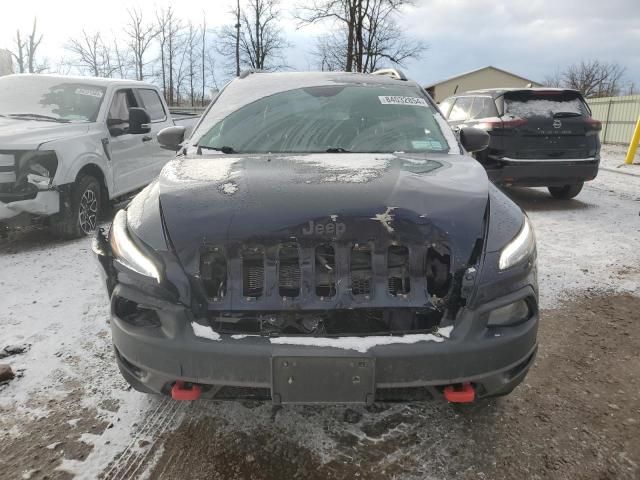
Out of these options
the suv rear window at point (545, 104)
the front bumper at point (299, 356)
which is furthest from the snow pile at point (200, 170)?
the suv rear window at point (545, 104)

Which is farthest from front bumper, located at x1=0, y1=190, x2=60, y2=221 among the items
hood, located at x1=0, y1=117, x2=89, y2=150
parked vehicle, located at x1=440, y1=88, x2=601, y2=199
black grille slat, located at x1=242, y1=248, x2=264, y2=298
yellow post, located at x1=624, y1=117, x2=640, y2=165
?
yellow post, located at x1=624, y1=117, x2=640, y2=165

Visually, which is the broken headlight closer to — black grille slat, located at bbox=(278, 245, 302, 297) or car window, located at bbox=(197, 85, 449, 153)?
car window, located at bbox=(197, 85, 449, 153)

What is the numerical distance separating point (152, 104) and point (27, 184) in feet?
9.82

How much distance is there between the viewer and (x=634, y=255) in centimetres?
499

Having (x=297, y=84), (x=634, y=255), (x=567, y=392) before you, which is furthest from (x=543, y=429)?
(x=634, y=255)

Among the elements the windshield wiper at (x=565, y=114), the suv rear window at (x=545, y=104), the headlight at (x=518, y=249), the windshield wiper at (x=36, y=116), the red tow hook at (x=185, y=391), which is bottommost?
the red tow hook at (x=185, y=391)

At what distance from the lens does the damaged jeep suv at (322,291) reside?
177cm

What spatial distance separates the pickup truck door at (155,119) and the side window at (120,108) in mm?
225

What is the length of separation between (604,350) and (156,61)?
160ft

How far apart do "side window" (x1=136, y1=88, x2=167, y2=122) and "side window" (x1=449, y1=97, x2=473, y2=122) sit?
496 cm

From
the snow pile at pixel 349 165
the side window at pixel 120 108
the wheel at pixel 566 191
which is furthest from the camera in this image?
the wheel at pixel 566 191

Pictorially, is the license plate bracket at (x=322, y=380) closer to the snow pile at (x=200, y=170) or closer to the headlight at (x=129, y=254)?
the headlight at (x=129, y=254)

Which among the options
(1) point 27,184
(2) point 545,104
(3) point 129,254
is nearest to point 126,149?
(1) point 27,184

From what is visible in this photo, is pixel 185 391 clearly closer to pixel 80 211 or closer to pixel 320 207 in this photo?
pixel 320 207
